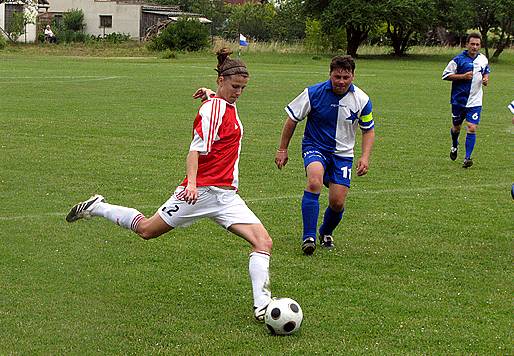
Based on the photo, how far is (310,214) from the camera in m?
8.84

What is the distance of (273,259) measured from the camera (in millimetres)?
8508

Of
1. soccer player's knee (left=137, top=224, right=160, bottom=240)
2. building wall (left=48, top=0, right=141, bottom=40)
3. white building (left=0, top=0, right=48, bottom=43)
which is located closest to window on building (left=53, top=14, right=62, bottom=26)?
building wall (left=48, top=0, right=141, bottom=40)

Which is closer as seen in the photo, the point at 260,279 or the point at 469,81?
the point at 260,279

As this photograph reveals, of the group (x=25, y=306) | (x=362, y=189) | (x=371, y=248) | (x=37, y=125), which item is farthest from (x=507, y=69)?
(x=25, y=306)

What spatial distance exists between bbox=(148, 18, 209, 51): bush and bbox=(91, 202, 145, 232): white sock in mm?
48438

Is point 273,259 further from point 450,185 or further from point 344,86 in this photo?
point 450,185

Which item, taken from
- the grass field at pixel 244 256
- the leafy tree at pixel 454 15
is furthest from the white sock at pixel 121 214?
the leafy tree at pixel 454 15

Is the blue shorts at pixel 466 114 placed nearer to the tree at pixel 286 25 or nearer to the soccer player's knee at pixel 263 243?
the soccer player's knee at pixel 263 243

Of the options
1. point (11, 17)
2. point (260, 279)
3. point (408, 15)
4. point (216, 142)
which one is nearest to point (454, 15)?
point (408, 15)

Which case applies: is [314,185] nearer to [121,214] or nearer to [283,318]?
[121,214]

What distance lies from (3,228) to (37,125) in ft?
29.8

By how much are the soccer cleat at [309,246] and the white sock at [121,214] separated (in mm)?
1866

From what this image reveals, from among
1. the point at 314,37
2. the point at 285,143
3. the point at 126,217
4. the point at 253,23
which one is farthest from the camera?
the point at 253,23

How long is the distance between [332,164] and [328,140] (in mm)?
232
